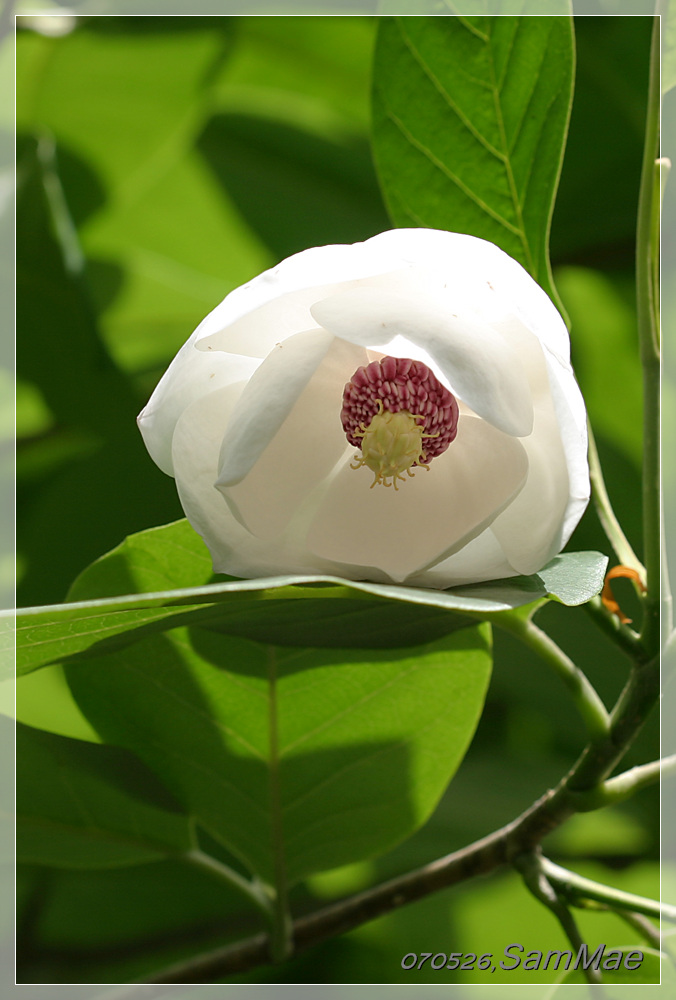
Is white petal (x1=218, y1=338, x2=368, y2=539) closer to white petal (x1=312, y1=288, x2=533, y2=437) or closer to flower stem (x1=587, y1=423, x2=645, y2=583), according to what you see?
white petal (x1=312, y1=288, x2=533, y2=437)

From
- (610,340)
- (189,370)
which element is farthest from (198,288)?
(189,370)

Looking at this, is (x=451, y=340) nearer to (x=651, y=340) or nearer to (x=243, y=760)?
(x=651, y=340)

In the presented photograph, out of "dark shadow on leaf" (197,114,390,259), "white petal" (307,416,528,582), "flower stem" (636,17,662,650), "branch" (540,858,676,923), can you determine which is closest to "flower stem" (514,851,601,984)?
"branch" (540,858,676,923)

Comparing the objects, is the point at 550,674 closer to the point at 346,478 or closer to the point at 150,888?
the point at 150,888

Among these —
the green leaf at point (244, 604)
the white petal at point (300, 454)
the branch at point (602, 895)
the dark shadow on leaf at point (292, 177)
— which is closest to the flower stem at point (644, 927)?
the branch at point (602, 895)

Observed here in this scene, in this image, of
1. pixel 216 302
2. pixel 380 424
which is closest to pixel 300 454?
pixel 380 424

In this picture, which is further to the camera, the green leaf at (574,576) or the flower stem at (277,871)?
the flower stem at (277,871)

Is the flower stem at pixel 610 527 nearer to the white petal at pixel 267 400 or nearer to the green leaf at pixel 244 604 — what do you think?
the green leaf at pixel 244 604
